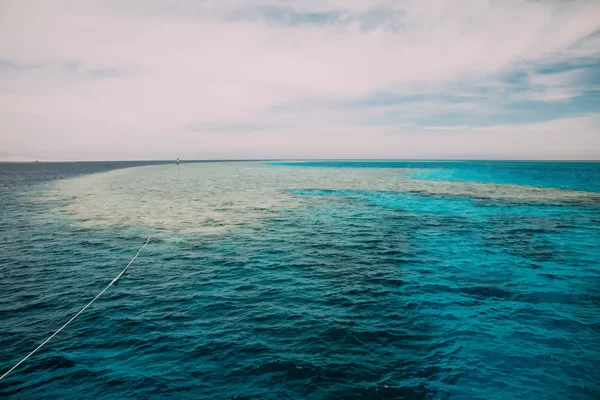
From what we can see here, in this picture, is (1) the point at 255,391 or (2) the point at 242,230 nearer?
(1) the point at 255,391

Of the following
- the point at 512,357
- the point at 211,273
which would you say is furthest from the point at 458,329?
the point at 211,273

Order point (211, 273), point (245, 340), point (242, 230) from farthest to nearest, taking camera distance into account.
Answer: point (242, 230) < point (211, 273) < point (245, 340)

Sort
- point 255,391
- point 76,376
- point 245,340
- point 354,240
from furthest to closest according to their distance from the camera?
1. point 354,240
2. point 245,340
3. point 76,376
4. point 255,391

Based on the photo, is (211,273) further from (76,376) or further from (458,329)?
(458,329)

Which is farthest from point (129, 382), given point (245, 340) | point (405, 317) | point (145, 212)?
point (145, 212)

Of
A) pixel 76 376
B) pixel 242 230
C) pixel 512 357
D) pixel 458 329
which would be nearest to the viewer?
pixel 76 376

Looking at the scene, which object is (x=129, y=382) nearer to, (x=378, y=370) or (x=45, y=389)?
(x=45, y=389)
